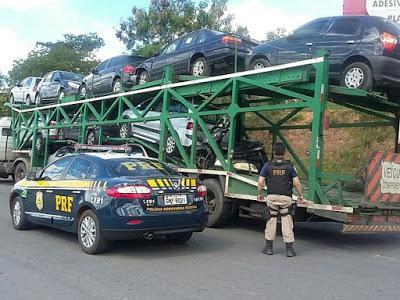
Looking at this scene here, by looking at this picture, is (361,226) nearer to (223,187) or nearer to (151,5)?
(223,187)

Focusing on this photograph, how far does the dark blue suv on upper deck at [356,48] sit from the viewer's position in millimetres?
8719

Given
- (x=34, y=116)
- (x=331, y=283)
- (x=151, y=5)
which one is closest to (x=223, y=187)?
(x=331, y=283)

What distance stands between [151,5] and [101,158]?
81.9 ft

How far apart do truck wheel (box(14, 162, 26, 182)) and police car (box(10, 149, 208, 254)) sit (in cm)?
1093

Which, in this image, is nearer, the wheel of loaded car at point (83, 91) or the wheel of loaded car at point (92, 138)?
the wheel of loaded car at point (92, 138)

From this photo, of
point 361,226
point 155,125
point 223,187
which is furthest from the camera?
point 155,125

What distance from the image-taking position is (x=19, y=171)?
62.2 feet

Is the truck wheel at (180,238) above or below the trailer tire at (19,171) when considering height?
below

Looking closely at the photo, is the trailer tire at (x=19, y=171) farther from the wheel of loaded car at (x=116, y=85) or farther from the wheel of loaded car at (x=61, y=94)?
the wheel of loaded car at (x=116, y=85)

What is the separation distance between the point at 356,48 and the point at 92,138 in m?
8.47

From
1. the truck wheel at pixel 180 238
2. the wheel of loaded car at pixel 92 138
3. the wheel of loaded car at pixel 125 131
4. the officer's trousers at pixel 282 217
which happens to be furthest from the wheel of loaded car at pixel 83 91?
the officer's trousers at pixel 282 217

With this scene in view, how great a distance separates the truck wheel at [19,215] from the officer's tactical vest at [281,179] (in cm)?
425

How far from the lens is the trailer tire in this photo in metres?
18.7

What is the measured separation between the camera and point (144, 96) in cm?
1312
